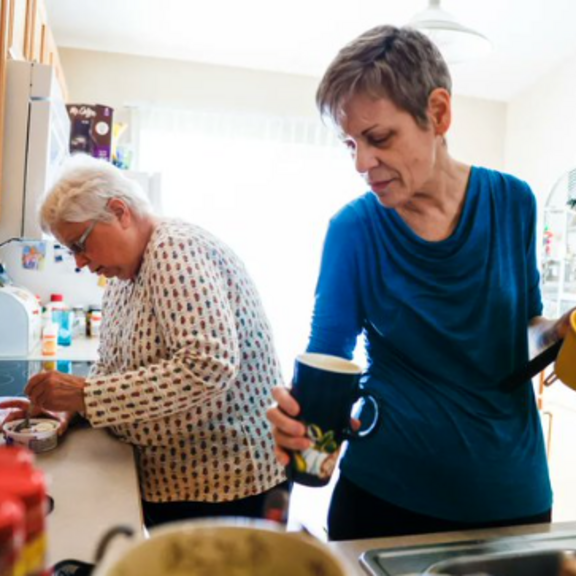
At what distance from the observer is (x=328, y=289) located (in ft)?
2.98

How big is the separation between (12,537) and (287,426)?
1.17ft

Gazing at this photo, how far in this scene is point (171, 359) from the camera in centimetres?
100

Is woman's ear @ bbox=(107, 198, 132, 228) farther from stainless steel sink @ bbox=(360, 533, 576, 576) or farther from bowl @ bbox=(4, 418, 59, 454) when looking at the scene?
stainless steel sink @ bbox=(360, 533, 576, 576)

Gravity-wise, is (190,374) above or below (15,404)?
above

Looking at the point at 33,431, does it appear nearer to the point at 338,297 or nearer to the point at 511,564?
the point at 338,297

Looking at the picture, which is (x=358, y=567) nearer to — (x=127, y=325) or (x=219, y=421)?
(x=219, y=421)

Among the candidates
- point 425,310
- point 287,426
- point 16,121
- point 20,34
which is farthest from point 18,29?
point 287,426

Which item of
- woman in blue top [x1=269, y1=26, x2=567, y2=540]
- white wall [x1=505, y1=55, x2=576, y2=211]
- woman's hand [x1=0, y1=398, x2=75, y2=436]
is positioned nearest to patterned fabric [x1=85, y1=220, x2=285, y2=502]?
woman's hand [x1=0, y1=398, x2=75, y2=436]

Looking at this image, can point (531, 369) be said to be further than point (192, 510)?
No

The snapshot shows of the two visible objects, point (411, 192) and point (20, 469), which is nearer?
point (20, 469)

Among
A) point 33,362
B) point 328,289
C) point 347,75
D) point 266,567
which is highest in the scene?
point 347,75

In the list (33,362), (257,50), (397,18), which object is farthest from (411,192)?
(257,50)

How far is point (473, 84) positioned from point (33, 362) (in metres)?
3.43

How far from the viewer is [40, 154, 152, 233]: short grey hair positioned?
1144 millimetres
